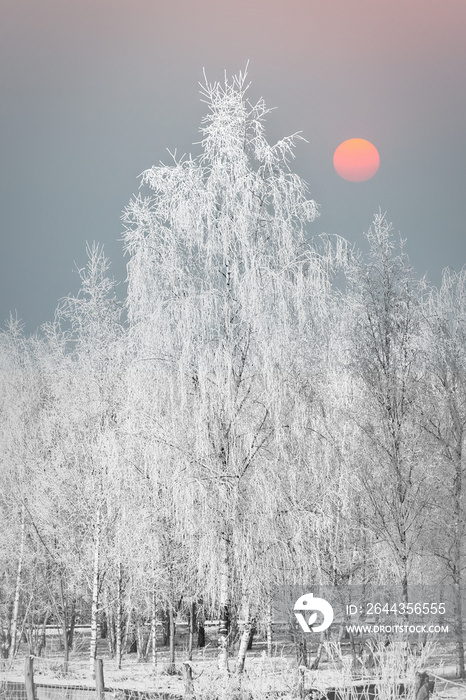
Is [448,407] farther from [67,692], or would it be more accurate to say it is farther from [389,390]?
[67,692]

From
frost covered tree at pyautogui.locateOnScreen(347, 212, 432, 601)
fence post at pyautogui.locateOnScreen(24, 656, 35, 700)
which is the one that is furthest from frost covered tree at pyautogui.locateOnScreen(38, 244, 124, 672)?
frost covered tree at pyautogui.locateOnScreen(347, 212, 432, 601)

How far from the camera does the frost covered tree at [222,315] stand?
224 inches

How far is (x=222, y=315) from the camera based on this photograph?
20.5ft

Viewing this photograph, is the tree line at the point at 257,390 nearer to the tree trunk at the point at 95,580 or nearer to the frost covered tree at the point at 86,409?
the frost covered tree at the point at 86,409

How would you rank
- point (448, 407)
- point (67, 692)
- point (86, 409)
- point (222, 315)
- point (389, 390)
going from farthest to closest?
point (86, 409), point (448, 407), point (389, 390), point (67, 692), point (222, 315)

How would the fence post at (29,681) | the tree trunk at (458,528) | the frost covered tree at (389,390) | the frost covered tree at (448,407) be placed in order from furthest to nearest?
the frost covered tree at (448,407)
the tree trunk at (458,528)
the frost covered tree at (389,390)
the fence post at (29,681)

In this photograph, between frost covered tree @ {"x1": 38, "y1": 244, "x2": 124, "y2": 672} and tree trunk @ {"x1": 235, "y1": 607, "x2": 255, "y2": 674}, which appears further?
frost covered tree @ {"x1": 38, "y1": 244, "x2": 124, "y2": 672}

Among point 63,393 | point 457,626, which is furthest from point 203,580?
point 63,393

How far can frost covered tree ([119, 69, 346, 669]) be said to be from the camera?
18.6ft

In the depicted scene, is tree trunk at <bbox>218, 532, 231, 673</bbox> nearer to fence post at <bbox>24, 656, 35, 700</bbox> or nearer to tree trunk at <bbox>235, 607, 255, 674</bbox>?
tree trunk at <bbox>235, 607, 255, 674</bbox>

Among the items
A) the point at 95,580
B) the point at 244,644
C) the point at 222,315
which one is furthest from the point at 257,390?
the point at 95,580

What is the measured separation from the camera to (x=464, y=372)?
934 cm

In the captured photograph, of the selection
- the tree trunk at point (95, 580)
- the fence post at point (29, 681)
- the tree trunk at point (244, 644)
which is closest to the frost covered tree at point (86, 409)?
the tree trunk at point (95, 580)

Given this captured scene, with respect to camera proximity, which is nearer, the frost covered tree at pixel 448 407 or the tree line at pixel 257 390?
the tree line at pixel 257 390
